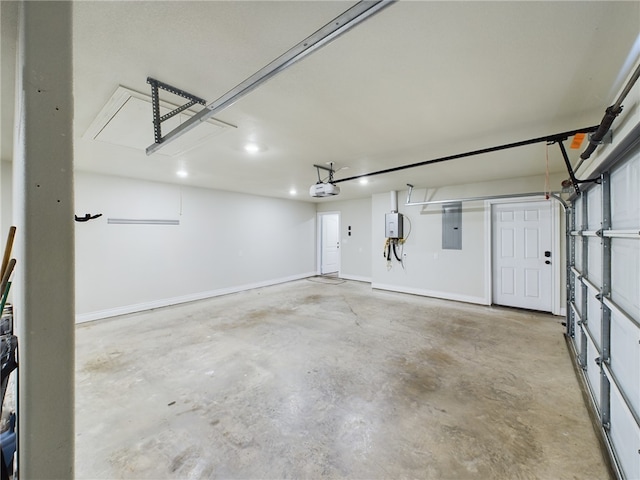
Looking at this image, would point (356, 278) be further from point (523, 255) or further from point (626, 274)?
point (626, 274)

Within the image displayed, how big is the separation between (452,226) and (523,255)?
1.30 meters

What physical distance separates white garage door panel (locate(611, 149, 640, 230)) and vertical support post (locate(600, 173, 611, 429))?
2.4 inches

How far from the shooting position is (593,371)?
2273 mm

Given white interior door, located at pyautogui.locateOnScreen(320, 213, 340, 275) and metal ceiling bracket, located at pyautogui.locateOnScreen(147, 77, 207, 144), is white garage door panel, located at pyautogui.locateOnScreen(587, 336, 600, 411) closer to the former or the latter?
metal ceiling bracket, located at pyautogui.locateOnScreen(147, 77, 207, 144)

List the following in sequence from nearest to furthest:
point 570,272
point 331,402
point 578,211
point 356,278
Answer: point 331,402
point 578,211
point 570,272
point 356,278

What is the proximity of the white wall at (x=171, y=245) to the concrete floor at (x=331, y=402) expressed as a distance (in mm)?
775

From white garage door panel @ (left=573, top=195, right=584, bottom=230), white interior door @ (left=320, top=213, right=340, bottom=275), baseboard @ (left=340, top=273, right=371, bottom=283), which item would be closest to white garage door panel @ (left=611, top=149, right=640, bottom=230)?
white garage door panel @ (left=573, top=195, right=584, bottom=230)

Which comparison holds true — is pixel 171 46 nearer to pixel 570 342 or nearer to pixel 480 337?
pixel 480 337

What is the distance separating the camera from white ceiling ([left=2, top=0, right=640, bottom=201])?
121 cm

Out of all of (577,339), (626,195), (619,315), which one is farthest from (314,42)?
(577,339)

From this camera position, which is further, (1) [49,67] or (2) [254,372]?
(2) [254,372]

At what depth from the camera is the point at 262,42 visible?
1385 millimetres

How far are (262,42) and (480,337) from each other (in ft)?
13.3

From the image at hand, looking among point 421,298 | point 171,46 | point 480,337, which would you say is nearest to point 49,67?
point 171,46
